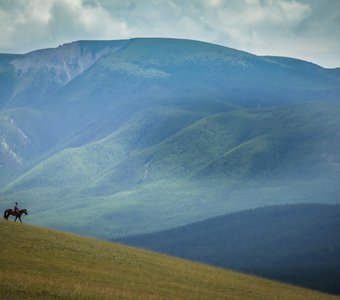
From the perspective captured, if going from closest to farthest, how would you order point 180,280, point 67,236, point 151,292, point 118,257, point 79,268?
point 151,292 → point 79,268 → point 180,280 → point 118,257 → point 67,236

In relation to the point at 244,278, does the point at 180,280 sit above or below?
below

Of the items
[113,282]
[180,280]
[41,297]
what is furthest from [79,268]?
[41,297]

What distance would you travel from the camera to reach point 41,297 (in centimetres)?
5219

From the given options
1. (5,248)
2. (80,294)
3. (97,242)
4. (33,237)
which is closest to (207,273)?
(97,242)

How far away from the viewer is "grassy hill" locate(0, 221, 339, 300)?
5725 cm

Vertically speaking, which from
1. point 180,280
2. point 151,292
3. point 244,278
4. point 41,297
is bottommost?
point 41,297

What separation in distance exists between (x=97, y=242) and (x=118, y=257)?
948cm

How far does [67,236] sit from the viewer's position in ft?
307

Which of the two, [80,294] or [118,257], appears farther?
[118,257]

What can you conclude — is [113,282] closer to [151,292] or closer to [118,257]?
[151,292]

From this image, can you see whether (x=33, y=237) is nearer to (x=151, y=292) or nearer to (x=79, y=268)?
(x=79, y=268)

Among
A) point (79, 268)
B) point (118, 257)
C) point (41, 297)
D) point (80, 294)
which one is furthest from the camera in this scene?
point (118, 257)

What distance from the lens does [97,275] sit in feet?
230

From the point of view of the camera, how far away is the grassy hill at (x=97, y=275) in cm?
5725
